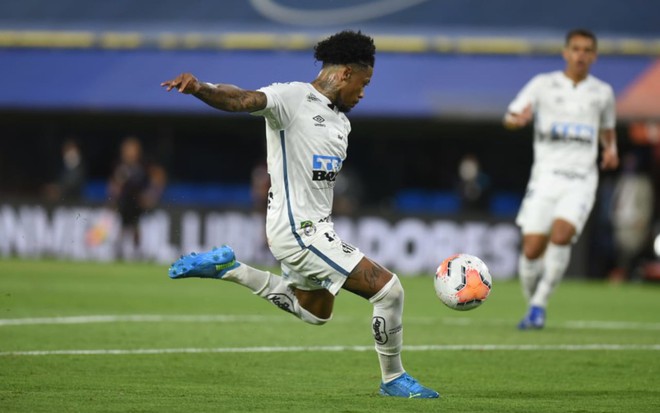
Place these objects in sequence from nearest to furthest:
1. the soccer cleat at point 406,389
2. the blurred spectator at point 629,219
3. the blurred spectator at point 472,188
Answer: the soccer cleat at point 406,389 < the blurred spectator at point 629,219 < the blurred spectator at point 472,188

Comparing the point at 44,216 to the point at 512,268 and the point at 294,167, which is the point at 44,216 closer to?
the point at 512,268

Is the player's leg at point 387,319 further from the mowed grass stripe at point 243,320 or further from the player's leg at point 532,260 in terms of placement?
the mowed grass stripe at point 243,320

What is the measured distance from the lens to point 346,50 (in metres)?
8.20

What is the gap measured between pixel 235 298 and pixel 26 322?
15.6ft

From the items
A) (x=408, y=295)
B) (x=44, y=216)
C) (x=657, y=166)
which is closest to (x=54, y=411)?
(x=408, y=295)

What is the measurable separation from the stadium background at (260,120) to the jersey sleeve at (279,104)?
601 inches

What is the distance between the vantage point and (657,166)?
25.7 m

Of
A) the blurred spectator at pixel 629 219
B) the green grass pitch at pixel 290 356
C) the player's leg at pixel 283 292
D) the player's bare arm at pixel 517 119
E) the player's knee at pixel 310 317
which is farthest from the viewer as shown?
the blurred spectator at pixel 629 219

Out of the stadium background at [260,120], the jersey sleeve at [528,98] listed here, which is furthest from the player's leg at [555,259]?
the stadium background at [260,120]

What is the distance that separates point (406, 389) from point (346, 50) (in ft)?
6.98

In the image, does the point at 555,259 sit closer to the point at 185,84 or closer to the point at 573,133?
the point at 573,133

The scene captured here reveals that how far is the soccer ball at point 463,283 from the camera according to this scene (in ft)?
27.8

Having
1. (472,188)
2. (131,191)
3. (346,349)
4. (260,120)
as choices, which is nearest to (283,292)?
(346,349)

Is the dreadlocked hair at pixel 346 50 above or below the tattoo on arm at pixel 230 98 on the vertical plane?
above
